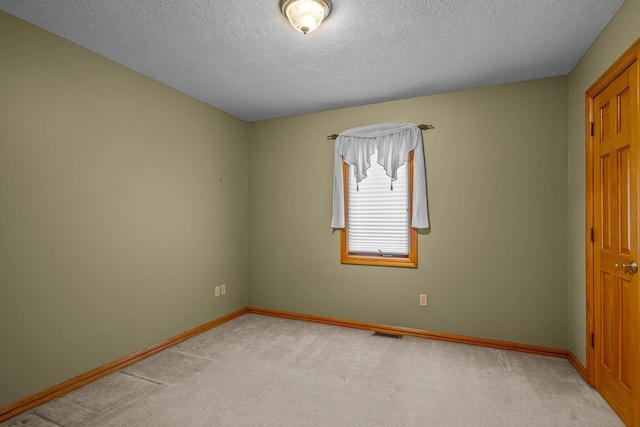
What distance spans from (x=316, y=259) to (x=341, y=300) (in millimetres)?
580

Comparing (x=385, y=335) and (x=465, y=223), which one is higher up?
(x=465, y=223)

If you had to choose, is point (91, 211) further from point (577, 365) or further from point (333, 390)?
point (577, 365)

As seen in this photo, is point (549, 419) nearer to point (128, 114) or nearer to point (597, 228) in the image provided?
point (597, 228)

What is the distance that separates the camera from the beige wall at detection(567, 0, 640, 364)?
7.52 feet

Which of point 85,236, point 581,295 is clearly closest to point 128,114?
point 85,236

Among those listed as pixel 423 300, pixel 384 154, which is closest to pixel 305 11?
pixel 384 154

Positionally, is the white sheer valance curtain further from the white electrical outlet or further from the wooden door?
the wooden door

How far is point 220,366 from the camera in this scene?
9.16 feet

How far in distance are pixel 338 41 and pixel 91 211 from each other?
2.35m

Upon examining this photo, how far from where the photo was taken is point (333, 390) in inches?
94.7

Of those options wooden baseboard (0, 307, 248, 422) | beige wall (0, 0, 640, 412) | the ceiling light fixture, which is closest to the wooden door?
beige wall (0, 0, 640, 412)

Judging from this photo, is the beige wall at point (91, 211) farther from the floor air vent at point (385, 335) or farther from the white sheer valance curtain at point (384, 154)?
the floor air vent at point (385, 335)

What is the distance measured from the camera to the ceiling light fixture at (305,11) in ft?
6.38

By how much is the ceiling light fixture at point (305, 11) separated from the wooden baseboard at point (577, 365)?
3.26 meters
